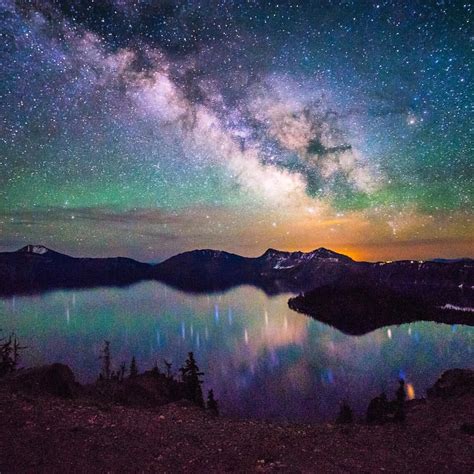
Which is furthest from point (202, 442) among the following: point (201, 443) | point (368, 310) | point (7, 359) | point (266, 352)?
point (368, 310)

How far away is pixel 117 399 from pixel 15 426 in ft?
66.9

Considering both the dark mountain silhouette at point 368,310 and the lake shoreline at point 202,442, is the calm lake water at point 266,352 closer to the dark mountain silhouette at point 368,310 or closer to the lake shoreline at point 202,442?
the dark mountain silhouette at point 368,310

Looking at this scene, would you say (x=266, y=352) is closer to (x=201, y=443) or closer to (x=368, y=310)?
(x=368, y=310)

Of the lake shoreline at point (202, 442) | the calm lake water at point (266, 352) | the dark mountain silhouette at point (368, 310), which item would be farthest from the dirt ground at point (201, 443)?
the dark mountain silhouette at point (368, 310)

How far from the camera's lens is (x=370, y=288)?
649 ft

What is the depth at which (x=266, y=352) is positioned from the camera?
96250 mm

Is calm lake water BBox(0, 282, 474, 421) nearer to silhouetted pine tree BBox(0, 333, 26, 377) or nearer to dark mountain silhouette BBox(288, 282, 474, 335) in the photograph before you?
dark mountain silhouette BBox(288, 282, 474, 335)

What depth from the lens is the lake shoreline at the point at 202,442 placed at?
27.7 ft

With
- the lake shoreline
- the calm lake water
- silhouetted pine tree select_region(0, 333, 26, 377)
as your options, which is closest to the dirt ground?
the lake shoreline

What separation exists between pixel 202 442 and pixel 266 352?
303 feet

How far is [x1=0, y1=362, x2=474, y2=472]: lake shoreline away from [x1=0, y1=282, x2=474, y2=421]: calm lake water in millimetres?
41723

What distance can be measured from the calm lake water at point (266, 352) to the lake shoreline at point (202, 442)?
41723mm

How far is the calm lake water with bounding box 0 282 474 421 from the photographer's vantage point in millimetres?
58875

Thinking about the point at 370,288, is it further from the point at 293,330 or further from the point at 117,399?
the point at 117,399
